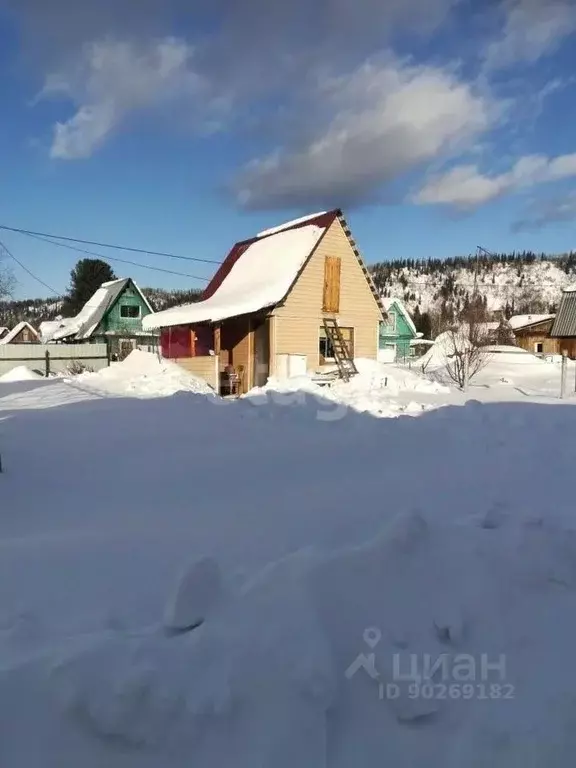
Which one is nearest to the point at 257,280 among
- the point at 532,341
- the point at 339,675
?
the point at 339,675

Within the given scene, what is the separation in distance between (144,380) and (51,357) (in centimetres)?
1307

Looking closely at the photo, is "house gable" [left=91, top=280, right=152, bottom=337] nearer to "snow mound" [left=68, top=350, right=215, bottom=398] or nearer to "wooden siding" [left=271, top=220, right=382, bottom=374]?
"snow mound" [left=68, top=350, right=215, bottom=398]

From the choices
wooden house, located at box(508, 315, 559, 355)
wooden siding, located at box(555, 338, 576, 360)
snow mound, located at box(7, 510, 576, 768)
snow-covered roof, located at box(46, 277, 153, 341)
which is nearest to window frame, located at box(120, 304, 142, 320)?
snow-covered roof, located at box(46, 277, 153, 341)

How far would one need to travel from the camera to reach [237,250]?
24.5m

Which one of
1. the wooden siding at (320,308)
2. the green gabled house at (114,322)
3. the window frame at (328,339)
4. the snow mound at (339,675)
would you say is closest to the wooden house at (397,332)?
the green gabled house at (114,322)

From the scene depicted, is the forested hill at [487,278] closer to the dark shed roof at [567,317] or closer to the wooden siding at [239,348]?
the dark shed roof at [567,317]

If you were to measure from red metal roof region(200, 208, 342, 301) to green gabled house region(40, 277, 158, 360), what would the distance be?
45.5 feet

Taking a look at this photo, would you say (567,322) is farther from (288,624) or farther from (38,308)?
(38,308)

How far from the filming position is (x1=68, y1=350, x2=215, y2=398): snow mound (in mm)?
16078

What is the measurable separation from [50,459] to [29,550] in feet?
10.2

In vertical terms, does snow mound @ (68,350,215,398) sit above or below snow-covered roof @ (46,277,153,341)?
below

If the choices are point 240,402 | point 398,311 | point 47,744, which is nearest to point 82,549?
point 47,744

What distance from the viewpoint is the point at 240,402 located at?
39.3ft

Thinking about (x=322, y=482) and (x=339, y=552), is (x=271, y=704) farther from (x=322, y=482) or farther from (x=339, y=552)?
(x=322, y=482)
